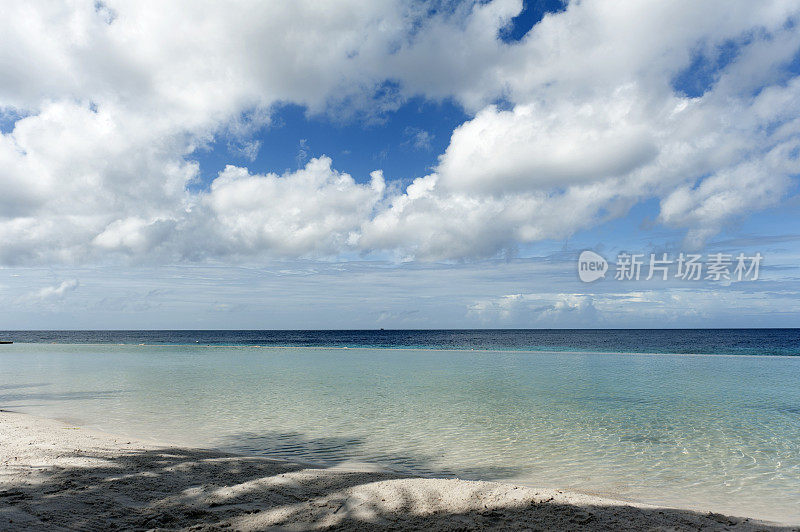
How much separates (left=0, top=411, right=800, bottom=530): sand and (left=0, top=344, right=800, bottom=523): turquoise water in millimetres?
1449

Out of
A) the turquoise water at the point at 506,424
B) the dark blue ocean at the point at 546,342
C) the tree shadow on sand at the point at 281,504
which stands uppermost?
the tree shadow on sand at the point at 281,504

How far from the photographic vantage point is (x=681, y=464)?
8.15m

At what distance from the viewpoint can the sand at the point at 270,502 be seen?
5.00 meters

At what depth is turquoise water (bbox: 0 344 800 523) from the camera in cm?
751

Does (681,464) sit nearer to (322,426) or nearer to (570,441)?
(570,441)

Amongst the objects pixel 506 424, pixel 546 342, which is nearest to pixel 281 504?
pixel 506 424

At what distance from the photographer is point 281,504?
561 cm

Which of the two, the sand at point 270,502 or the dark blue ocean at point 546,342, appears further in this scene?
the dark blue ocean at point 546,342

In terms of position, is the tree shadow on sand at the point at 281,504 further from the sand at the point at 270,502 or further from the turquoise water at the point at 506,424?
the turquoise water at the point at 506,424

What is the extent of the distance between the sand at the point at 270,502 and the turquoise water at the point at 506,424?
57.1 inches

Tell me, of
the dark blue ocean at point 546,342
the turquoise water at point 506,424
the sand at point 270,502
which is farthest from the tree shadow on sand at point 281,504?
the dark blue ocean at point 546,342

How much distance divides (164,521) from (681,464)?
812 centimetres

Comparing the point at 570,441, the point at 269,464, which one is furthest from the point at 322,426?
the point at 570,441

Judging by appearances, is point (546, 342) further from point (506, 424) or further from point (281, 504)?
point (281, 504)
